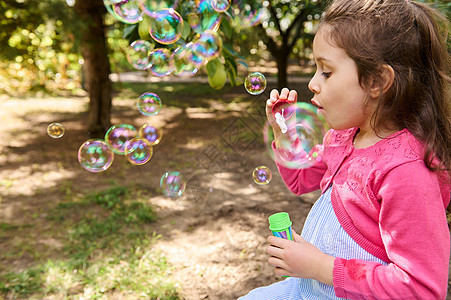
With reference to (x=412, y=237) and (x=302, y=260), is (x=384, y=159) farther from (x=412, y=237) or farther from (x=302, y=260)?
(x=302, y=260)

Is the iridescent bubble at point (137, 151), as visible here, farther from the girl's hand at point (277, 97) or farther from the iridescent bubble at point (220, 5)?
the girl's hand at point (277, 97)

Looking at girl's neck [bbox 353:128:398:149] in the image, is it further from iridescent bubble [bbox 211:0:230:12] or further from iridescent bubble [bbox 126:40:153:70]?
iridescent bubble [bbox 126:40:153:70]

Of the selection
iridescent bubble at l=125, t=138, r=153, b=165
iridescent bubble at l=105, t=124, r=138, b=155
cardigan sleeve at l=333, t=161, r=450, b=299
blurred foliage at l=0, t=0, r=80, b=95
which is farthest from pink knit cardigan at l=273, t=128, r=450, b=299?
blurred foliage at l=0, t=0, r=80, b=95

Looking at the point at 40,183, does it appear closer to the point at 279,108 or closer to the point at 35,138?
the point at 35,138

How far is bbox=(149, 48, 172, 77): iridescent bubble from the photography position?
86.0 inches

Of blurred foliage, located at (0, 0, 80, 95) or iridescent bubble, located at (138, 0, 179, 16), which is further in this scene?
blurred foliage, located at (0, 0, 80, 95)

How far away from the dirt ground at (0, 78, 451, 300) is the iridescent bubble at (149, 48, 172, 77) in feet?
4.41

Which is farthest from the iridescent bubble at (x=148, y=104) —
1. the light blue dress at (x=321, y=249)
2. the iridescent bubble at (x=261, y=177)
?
the light blue dress at (x=321, y=249)

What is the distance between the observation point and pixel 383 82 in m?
1.01

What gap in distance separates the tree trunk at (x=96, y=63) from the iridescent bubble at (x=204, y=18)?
2.85 meters

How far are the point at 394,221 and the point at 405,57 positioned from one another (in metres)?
0.42

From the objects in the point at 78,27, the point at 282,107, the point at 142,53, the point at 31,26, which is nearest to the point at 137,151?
the point at 142,53

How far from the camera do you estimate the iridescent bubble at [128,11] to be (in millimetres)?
2035

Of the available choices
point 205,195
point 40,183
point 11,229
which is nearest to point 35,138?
point 40,183
